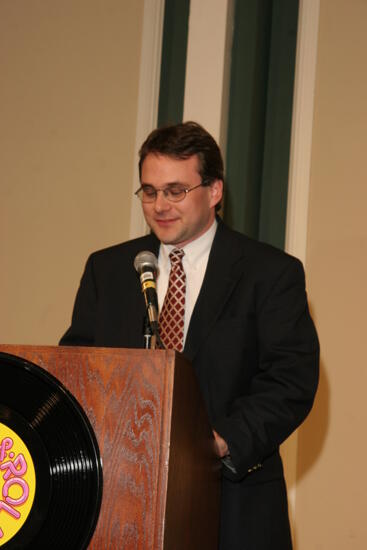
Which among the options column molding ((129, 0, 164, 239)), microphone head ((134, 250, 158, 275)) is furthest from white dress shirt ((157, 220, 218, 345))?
column molding ((129, 0, 164, 239))

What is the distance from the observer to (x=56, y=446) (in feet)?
4.36

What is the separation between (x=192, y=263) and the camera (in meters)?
2.52

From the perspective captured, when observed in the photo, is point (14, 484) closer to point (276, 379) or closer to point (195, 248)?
point (276, 379)

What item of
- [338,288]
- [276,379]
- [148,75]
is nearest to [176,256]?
[276,379]

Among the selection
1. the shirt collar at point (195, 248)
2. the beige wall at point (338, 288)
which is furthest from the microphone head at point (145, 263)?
the beige wall at point (338, 288)

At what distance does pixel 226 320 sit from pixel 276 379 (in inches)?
9.5

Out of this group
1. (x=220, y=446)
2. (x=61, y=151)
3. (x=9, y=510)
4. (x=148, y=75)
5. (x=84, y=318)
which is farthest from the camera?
(x=61, y=151)

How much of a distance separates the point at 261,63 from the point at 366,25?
0.55m

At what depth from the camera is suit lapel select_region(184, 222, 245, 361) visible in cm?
225

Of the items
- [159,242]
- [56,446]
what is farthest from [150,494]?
[159,242]

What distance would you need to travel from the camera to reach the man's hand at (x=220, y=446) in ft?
6.16

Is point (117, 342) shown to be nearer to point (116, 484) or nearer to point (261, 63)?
point (116, 484)

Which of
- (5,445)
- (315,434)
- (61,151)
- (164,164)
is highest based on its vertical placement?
(61,151)

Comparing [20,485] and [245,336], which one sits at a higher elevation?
[245,336]
